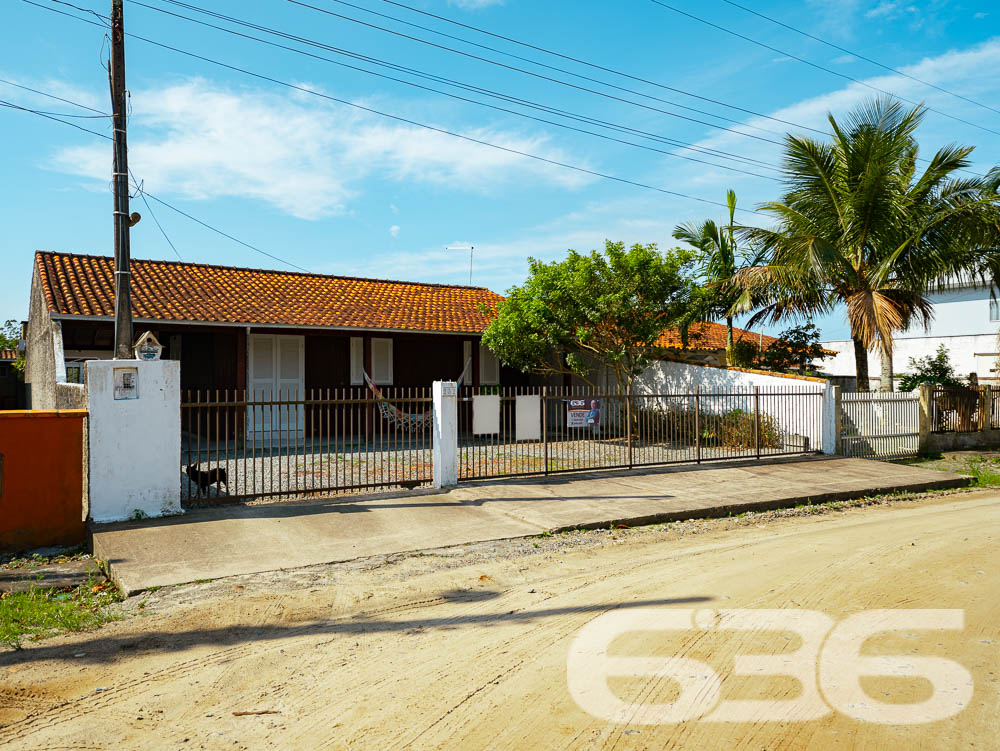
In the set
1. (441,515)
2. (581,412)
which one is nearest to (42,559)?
(441,515)

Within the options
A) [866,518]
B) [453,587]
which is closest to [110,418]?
[453,587]

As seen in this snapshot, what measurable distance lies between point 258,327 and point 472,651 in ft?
41.1

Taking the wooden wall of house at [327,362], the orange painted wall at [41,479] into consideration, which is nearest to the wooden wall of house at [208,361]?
the wooden wall of house at [327,362]

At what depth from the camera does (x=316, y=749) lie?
324 cm

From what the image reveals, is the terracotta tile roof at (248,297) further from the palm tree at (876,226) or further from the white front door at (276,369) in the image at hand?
the palm tree at (876,226)

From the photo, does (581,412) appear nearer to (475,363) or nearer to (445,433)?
(445,433)

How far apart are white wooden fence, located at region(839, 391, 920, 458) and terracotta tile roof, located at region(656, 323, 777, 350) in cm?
398

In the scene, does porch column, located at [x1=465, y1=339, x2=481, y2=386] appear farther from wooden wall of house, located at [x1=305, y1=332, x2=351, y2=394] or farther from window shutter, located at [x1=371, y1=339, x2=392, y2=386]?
Answer: wooden wall of house, located at [x1=305, y1=332, x2=351, y2=394]

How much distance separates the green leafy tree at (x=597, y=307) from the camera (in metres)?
16.1

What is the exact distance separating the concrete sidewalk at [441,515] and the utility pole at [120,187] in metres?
2.38

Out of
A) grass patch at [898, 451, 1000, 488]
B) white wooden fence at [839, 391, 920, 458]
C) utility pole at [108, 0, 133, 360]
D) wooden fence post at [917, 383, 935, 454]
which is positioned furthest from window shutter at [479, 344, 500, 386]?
utility pole at [108, 0, 133, 360]

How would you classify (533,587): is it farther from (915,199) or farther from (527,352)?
(915,199)

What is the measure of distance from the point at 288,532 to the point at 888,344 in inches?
491

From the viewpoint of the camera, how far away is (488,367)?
64.9ft
